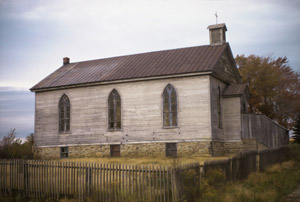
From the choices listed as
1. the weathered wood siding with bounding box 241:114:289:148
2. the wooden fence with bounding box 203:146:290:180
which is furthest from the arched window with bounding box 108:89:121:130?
the wooden fence with bounding box 203:146:290:180

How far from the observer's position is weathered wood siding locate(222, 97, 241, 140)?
1006 inches

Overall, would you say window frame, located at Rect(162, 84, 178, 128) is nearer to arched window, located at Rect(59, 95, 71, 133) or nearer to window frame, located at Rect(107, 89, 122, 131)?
window frame, located at Rect(107, 89, 122, 131)

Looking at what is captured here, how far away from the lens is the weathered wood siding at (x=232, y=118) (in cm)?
2555

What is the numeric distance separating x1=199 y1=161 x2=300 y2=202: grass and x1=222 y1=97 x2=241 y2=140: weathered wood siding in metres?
9.17

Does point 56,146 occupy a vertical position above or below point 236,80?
below

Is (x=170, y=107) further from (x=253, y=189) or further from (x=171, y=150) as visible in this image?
(x=253, y=189)

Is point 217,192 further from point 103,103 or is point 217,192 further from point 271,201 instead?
point 103,103

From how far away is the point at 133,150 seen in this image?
2538 cm

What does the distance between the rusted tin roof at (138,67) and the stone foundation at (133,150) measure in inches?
196

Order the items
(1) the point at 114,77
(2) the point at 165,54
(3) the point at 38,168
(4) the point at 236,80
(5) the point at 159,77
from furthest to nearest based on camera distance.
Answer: (4) the point at 236,80 → (2) the point at 165,54 → (1) the point at 114,77 → (5) the point at 159,77 → (3) the point at 38,168

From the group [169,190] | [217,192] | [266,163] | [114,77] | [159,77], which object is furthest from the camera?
[114,77]

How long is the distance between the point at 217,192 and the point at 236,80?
67.6ft

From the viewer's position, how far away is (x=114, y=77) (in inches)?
1048

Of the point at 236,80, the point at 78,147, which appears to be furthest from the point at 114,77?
the point at 236,80
